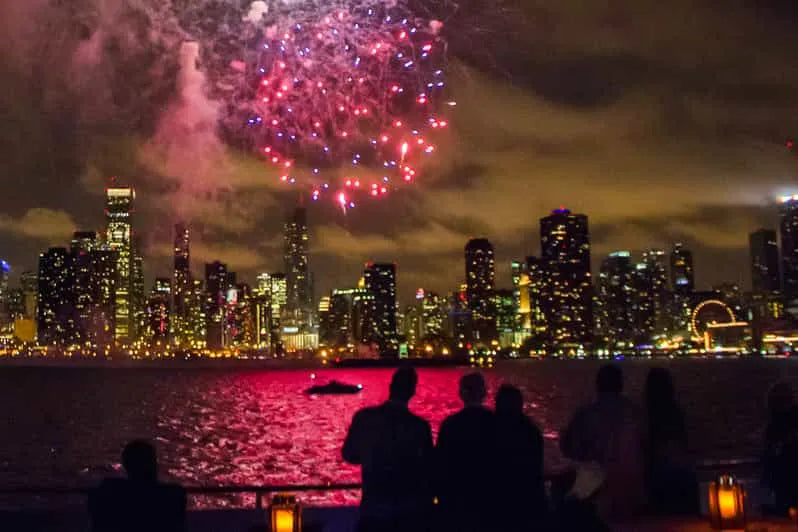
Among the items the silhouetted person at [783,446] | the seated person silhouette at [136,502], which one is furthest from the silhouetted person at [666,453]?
the seated person silhouette at [136,502]

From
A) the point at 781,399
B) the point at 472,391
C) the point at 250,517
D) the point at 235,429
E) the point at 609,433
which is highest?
the point at 472,391

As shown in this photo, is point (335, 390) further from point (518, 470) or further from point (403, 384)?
point (518, 470)

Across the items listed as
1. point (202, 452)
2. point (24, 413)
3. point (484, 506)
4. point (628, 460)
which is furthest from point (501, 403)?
point (24, 413)

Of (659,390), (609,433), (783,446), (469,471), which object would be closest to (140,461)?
(469,471)

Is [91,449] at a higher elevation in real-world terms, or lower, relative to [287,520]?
lower

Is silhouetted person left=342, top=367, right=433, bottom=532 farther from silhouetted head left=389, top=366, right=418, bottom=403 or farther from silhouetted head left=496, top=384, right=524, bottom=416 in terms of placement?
silhouetted head left=496, top=384, right=524, bottom=416

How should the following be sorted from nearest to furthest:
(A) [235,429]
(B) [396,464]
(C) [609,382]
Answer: (B) [396,464] < (C) [609,382] < (A) [235,429]

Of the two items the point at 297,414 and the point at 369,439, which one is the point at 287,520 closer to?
the point at 369,439
